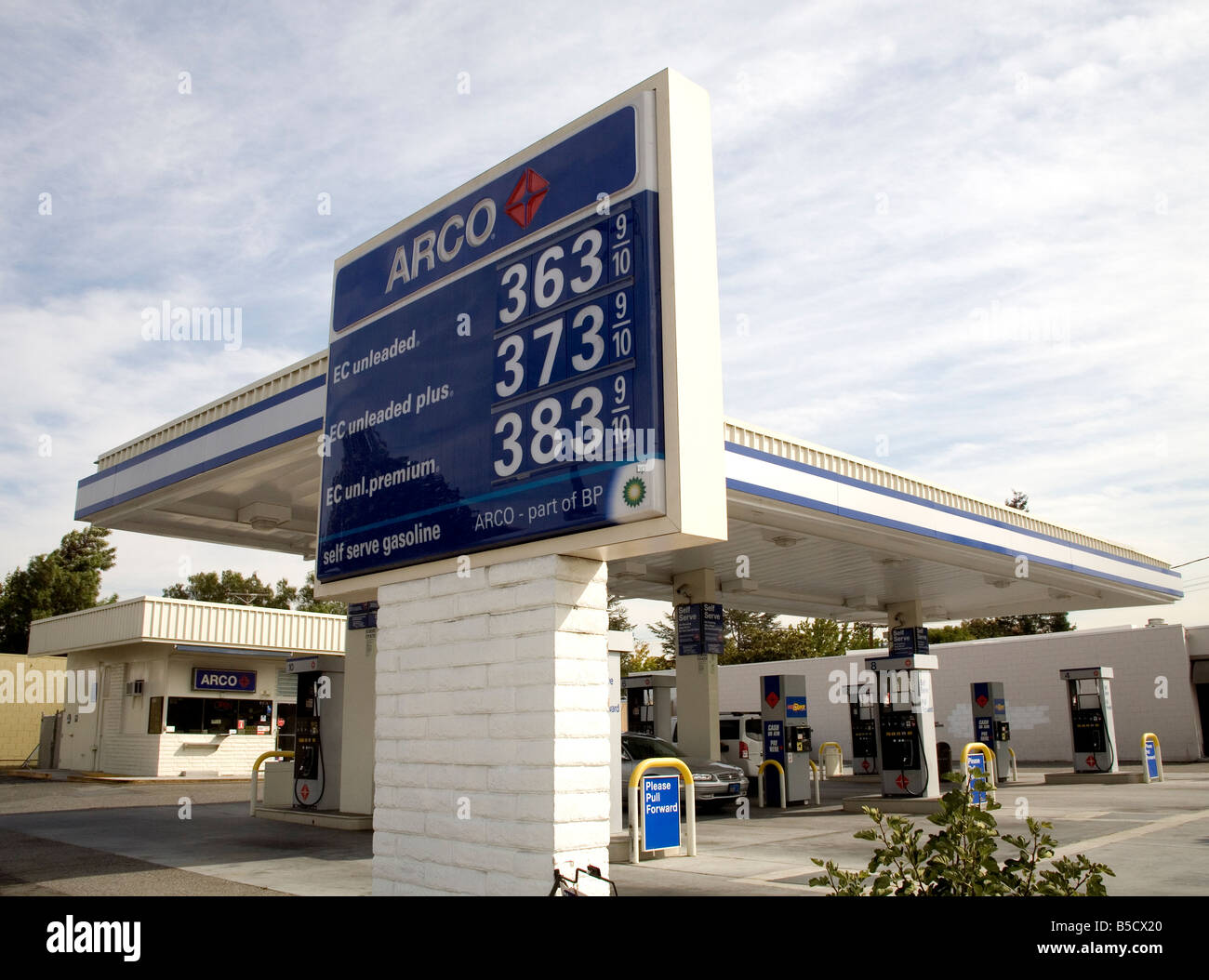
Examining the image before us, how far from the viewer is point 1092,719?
2486 centimetres

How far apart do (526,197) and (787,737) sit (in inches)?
650

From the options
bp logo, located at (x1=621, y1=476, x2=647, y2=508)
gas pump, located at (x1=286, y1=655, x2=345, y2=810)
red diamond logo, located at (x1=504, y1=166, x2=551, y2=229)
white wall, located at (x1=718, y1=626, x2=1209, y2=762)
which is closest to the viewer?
bp logo, located at (x1=621, y1=476, x2=647, y2=508)

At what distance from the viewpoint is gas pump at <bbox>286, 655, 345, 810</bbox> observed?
54.4ft

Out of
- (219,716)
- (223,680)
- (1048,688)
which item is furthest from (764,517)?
(1048,688)

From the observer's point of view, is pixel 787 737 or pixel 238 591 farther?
pixel 238 591

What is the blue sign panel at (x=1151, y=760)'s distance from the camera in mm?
23328

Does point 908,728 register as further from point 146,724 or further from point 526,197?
point 146,724

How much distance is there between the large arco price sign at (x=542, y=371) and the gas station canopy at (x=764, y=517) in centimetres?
482

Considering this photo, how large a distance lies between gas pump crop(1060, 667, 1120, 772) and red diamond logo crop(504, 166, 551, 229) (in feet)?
73.9

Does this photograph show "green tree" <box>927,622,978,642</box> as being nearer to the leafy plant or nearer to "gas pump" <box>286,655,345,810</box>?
"gas pump" <box>286,655,345,810</box>

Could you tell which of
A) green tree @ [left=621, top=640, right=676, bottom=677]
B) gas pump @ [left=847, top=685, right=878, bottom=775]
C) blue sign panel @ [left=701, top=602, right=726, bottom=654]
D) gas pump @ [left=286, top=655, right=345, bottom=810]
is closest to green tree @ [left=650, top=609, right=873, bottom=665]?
green tree @ [left=621, top=640, right=676, bottom=677]

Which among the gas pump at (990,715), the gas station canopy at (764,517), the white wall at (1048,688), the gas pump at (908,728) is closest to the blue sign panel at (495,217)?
the gas station canopy at (764,517)

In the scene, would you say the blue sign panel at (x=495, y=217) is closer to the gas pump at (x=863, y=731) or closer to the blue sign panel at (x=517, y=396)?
the blue sign panel at (x=517, y=396)

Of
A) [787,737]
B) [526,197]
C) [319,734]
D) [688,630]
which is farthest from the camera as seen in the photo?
[688,630]
